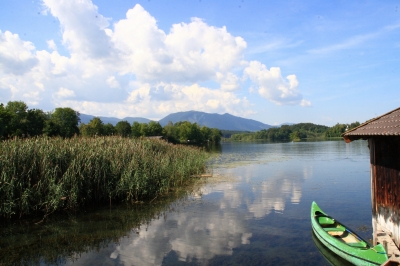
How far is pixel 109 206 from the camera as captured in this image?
51.8ft

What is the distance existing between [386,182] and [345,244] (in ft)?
6.97

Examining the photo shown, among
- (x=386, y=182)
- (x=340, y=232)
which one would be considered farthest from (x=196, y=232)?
(x=386, y=182)

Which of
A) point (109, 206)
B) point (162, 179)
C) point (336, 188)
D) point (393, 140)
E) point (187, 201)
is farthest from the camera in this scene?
point (336, 188)

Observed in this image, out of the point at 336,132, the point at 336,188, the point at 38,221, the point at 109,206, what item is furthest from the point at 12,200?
the point at 336,132

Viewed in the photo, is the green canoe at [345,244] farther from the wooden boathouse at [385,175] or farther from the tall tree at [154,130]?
the tall tree at [154,130]

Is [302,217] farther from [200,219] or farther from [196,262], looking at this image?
[196,262]

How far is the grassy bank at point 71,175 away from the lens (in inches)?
509

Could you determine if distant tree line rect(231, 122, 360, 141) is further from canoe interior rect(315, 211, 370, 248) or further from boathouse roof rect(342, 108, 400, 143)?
boathouse roof rect(342, 108, 400, 143)

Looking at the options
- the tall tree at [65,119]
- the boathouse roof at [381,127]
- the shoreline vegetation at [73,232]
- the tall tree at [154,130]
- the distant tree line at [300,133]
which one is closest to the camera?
the boathouse roof at [381,127]

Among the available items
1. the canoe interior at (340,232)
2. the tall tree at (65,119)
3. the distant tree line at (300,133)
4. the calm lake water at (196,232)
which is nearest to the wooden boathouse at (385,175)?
the canoe interior at (340,232)

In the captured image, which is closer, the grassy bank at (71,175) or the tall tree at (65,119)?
the grassy bank at (71,175)

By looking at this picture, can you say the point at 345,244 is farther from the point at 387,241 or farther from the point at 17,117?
A: the point at 17,117

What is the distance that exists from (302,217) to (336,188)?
26.3 feet

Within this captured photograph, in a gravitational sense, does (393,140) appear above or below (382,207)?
above
